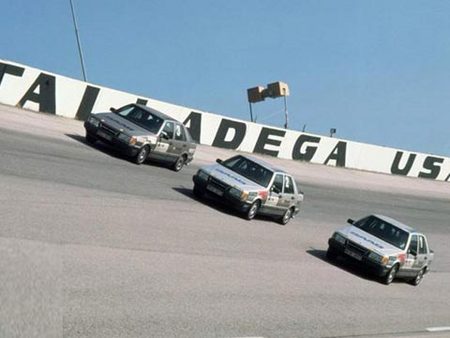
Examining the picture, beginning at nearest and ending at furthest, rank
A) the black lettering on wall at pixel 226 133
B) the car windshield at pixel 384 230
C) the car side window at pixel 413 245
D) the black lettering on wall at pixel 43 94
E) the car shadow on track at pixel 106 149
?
A: 1. the car windshield at pixel 384 230
2. the car side window at pixel 413 245
3. the car shadow on track at pixel 106 149
4. the black lettering on wall at pixel 43 94
5. the black lettering on wall at pixel 226 133

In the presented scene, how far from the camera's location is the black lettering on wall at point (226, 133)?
3484 centimetres

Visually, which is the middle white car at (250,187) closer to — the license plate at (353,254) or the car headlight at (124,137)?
the car headlight at (124,137)

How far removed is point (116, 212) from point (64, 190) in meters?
1.33

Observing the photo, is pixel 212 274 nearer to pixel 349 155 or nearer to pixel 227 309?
pixel 227 309

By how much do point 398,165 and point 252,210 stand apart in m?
27.2

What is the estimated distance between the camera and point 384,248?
18844 millimetres

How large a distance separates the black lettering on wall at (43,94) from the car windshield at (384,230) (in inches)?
512

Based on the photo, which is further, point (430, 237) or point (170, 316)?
point (430, 237)

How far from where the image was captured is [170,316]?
9.59 meters

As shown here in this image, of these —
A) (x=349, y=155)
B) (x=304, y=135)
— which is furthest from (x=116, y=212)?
(x=349, y=155)

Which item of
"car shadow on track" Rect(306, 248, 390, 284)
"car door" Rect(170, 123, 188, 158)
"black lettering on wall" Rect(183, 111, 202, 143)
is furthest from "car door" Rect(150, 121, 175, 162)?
"black lettering on wall" Rect(183, 111, 202, 143)

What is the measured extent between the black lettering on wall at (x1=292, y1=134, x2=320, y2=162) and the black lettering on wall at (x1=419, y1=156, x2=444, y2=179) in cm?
1047

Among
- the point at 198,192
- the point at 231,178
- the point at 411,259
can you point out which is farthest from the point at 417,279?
the point at 198,192

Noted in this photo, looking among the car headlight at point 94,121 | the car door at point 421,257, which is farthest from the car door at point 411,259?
the car headlight at point 94,121
